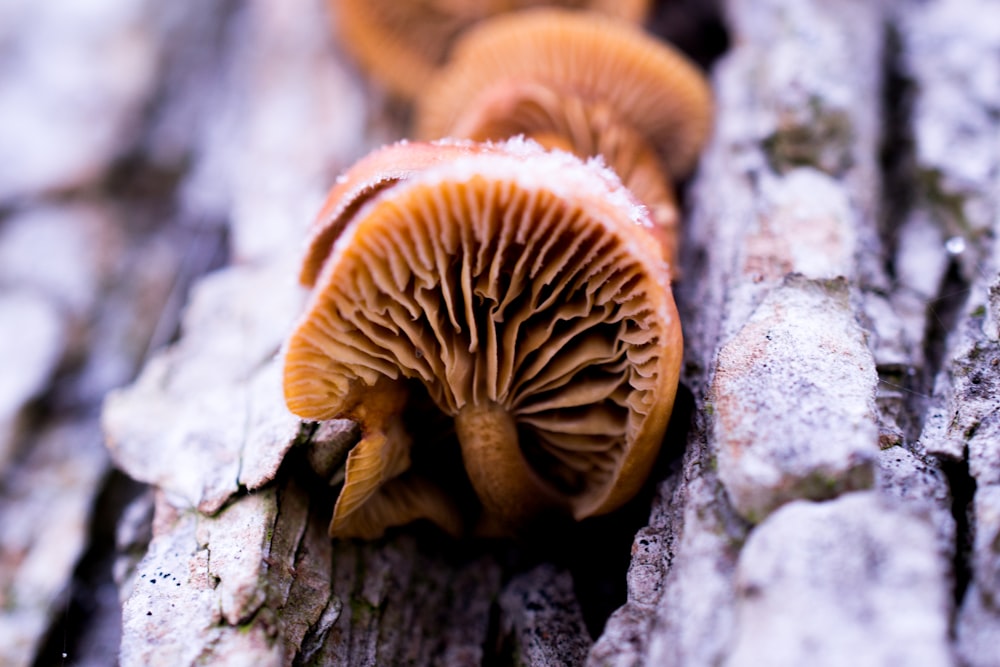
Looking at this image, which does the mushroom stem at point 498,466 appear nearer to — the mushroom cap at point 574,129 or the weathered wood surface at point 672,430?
the weathered wood surface at point 672,430

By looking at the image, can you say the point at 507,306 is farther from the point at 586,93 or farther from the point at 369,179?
the point at 586,93

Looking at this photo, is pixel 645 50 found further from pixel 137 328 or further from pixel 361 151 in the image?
pixel 137 328

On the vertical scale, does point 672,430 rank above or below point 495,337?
below

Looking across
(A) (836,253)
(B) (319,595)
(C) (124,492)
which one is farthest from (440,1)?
(B) (319,595)

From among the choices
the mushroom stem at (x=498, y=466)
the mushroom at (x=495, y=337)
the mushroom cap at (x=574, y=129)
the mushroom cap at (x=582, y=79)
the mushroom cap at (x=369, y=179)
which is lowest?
the mushroom stem at (x=498, y=466)

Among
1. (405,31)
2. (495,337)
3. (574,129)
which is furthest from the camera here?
(405,31)

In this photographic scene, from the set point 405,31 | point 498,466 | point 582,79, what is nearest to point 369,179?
point 498,466

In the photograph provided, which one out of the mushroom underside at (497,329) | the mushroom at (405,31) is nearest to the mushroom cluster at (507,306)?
the mushroom underside at (497,329)
